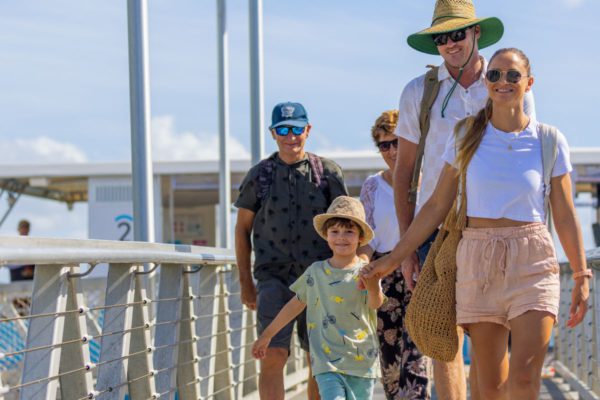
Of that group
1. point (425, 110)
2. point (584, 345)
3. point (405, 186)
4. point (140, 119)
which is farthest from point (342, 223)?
point (584, 345)

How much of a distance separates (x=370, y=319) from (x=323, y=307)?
0.23 metres

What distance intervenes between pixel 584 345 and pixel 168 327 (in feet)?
13.4

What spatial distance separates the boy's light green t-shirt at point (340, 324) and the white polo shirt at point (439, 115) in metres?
0.62

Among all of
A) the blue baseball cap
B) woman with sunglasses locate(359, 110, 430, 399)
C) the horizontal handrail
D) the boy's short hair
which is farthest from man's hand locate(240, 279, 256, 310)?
the boy's short hair

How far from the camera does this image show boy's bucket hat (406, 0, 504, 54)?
222 inches

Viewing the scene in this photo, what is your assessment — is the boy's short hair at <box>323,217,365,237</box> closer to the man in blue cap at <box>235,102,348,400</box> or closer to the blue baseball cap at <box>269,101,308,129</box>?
the man in blue cap at <box>235,102,348,400</box>

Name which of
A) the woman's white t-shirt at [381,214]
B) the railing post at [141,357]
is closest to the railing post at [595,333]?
the woman's white t-shirt at [381,214]

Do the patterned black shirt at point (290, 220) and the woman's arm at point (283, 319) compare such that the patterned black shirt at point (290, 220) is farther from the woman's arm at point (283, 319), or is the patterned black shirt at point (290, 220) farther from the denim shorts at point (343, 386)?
the denim shorts at point (343, 386)

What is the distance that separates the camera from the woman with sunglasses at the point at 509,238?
4781mm

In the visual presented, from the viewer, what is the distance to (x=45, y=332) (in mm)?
4949

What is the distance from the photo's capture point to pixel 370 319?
6.21 metres

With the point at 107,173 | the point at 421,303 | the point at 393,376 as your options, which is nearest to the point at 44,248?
the point at 421,303

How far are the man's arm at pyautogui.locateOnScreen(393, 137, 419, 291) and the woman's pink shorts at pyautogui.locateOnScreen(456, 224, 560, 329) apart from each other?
0.90m

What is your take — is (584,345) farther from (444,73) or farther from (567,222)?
(567,222)
